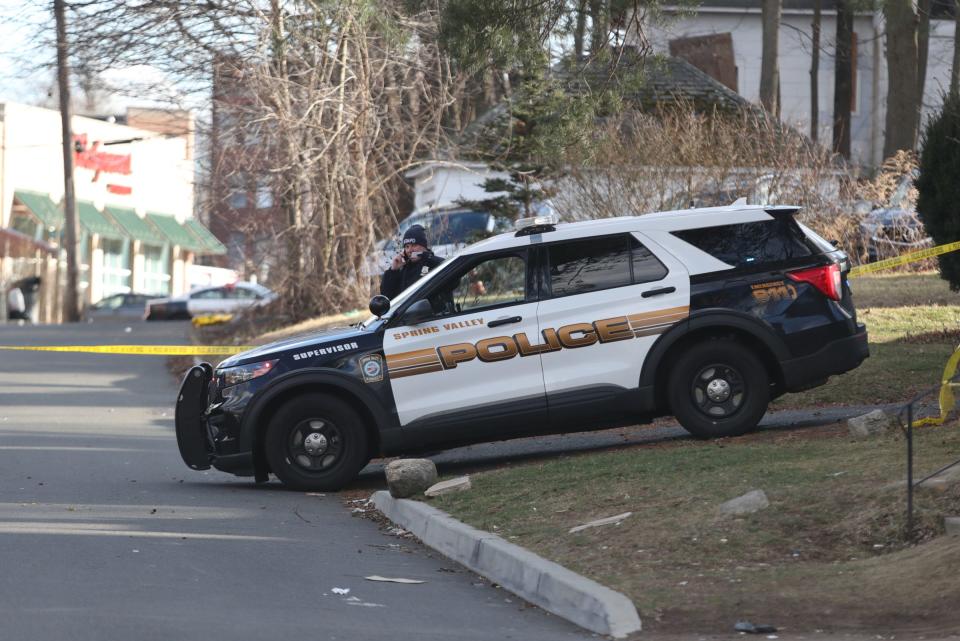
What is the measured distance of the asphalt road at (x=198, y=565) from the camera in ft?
21.7

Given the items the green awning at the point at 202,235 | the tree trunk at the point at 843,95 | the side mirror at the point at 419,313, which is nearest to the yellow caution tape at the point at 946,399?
the side mirror at the point at 419,313

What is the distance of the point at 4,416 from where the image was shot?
17.8 metres

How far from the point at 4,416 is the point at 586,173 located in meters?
9.15

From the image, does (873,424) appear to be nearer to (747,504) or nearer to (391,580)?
(747,504)

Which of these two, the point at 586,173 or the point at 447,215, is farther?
the point at 447,215

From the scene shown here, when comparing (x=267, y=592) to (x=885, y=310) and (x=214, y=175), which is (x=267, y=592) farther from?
(x=214, y=175)

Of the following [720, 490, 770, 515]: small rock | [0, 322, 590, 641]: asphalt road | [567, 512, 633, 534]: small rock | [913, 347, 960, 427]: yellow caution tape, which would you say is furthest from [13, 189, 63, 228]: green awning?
[720, 490, 770, 515]: small rock

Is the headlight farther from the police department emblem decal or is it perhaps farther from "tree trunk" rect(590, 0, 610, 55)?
"tree trunk" rect(590, 0, 610, 55)

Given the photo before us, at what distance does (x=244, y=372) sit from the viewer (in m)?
11.1

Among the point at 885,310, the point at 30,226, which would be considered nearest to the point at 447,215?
the point at 885,310

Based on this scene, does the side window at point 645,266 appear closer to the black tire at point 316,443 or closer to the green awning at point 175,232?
the black tire at point 316,443

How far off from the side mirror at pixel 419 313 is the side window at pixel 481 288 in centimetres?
12

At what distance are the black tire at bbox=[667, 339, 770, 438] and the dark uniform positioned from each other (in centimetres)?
317

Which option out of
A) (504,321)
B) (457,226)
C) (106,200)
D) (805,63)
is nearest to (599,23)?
(504,321)
